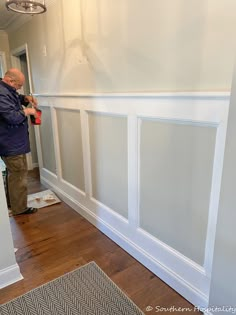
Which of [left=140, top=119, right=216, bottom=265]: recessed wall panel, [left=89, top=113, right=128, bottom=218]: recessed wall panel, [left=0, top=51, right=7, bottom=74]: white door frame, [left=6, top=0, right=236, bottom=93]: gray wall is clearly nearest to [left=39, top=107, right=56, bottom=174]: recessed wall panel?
[left=6, top=0, right=236, bottom=93]: gray wall

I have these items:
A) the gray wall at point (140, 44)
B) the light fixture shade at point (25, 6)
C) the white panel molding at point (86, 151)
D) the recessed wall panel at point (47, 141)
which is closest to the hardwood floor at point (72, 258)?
the white panel molding at point (86, 151)

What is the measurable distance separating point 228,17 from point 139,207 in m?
1.28

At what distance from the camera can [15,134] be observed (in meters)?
2.32

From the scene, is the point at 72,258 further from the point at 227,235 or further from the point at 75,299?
the point at 227,235

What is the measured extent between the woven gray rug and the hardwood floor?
0.18ft

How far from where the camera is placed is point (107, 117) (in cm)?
193

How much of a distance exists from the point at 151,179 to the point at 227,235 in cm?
63

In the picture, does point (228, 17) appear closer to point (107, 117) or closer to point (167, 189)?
point (167, 189)

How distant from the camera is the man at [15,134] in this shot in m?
2.16

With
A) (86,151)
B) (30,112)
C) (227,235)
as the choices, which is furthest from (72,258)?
(30,112)

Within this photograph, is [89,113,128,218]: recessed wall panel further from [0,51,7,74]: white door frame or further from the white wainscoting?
[0,51,7,74]: white door frame

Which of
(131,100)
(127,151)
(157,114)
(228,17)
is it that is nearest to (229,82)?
(228,17)

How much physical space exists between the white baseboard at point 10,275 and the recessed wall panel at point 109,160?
86cm

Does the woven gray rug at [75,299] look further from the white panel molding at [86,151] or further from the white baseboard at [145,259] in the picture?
the white panel molding at [86,151]
